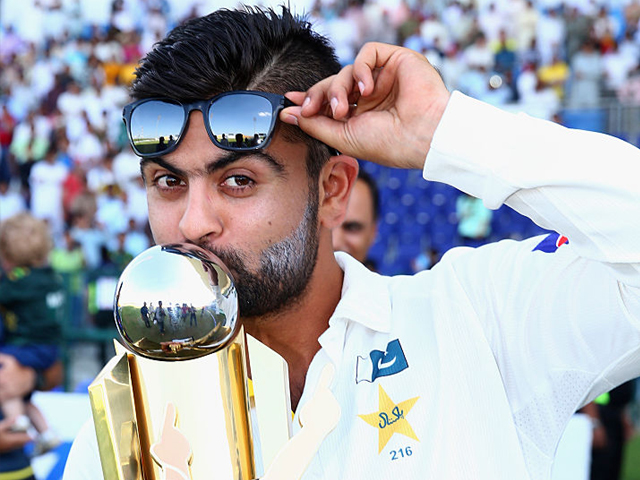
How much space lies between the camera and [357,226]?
136 inches

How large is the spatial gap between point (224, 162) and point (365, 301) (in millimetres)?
424

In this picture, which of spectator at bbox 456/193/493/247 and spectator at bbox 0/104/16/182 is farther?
spectator at bbox 0/104/16/182

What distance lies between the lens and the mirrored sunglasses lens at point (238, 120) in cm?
138

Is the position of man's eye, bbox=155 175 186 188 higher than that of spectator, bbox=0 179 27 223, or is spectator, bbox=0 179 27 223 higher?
man's eye, bbox=155 175 186 188

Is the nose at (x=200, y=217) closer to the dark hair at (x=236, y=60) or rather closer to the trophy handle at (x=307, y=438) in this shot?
the dark hair at (x=236, y=60)

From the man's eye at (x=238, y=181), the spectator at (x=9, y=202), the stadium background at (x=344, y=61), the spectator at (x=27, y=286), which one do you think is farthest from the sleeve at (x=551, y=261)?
the spectator at (x=9, y=202)

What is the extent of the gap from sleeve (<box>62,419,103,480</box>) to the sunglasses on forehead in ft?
1.91

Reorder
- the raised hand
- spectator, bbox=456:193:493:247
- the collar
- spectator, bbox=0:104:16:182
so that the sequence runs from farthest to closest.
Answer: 1. spectator, bbox=0:104:16:182
2. spectator, bbox=456:193:493:247
3. the collar
4. the raised hand

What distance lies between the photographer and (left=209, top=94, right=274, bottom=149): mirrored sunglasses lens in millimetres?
1383

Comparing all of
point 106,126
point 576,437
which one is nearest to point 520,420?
point 576,437

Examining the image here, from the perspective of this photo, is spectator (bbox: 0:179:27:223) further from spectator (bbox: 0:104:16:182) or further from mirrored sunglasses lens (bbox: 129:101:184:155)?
mirrored sunglasses lens (bbox: 129:101:184:155)

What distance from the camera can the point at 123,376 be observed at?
1.10 meters

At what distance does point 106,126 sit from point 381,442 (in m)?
11.8

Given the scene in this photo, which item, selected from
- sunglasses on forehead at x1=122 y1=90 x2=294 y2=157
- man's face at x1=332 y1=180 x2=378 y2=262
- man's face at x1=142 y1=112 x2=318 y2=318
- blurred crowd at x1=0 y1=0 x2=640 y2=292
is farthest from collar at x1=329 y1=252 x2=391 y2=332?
blurred crowd at x1=0 y1=0 x2=640 y2=292
